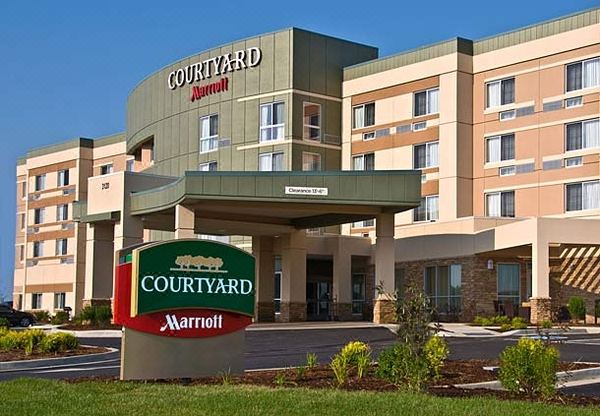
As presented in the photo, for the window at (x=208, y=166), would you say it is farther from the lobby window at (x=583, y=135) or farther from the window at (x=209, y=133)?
the lobby window at (x=583, y=135)

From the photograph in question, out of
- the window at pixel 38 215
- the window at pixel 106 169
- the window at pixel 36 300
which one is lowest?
the window at pixel 36 300

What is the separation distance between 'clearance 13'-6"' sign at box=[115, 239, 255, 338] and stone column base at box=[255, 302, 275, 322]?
105 feet

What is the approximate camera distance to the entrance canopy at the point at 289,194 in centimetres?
3522

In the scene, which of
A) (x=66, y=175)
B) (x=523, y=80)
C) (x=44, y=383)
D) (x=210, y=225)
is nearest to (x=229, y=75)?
(x=210, y=225)

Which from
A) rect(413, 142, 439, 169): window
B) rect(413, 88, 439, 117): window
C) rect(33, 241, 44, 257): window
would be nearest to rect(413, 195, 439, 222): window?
rect(413, 142, 439, 169): window

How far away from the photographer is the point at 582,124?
144 ft

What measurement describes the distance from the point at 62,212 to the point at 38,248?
4246mm

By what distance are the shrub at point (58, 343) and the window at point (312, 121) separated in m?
31.5

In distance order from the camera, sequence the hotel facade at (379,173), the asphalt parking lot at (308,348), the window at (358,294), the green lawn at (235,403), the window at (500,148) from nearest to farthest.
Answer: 1. the green lawn at (235,403)
2. the asphalt parking lot at (308,348)
3. the hotel facade at (379,173)
4. the window at (500,148)
5. the window at (358,294)

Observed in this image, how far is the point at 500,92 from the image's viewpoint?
47.7 meters

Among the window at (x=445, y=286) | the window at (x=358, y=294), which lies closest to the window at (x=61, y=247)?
the window at (x=358, y=294)

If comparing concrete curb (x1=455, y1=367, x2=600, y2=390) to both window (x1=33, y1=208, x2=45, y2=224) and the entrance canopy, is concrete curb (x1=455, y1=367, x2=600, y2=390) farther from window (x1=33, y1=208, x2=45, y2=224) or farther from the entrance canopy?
window (x1=33, y1=208, x2=45, y2=224)

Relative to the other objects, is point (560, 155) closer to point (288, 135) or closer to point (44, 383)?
point (288, 135)

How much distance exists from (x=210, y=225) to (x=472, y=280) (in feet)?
40.4
